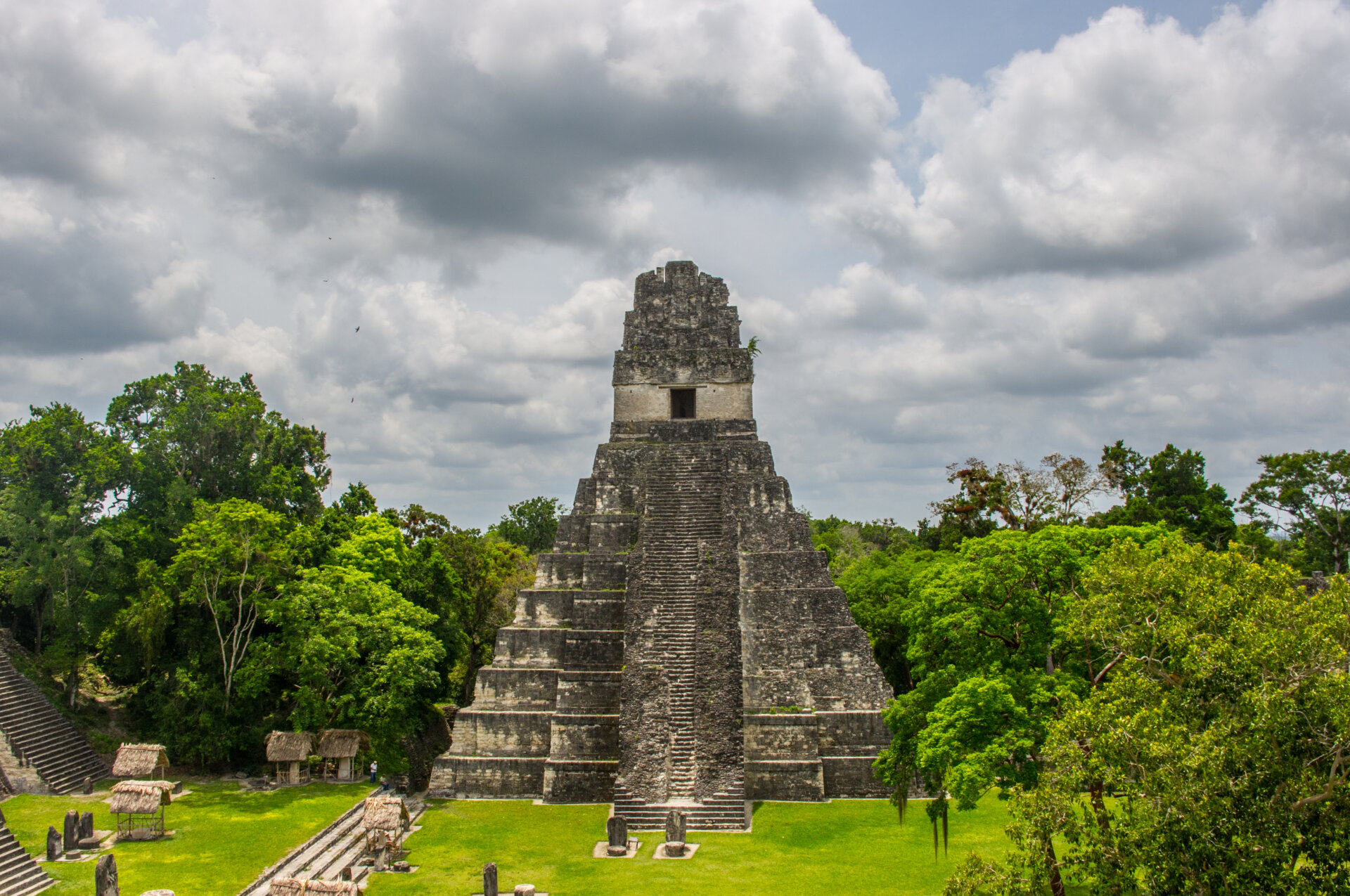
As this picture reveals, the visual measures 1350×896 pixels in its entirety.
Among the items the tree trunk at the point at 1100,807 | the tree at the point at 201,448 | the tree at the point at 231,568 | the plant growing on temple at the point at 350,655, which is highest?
the tree at the point at 201,448

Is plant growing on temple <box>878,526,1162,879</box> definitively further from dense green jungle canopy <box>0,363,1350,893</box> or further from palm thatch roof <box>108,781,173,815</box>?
palm thatch roof <box>108,781,173,815</box>

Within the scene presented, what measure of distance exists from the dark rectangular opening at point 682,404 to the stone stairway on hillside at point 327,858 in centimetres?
1252

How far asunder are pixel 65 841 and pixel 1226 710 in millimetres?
16971

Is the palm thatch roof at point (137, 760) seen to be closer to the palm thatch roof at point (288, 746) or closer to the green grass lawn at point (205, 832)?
the green grass lawn at point (205, 832)

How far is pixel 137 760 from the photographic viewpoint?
1842 cm

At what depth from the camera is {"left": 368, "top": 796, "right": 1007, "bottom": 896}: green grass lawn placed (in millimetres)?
13273

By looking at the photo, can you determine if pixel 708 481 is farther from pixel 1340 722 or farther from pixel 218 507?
pixel 1340 722

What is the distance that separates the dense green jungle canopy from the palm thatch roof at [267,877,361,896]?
760cm

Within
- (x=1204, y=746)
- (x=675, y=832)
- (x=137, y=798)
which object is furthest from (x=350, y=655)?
(x=1204, y=746)

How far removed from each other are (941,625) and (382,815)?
30.6 ft

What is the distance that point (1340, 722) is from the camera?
6.92 meters

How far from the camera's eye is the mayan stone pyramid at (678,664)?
17.2 metres

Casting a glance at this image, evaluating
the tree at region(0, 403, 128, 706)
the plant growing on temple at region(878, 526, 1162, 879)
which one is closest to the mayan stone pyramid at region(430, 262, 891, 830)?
the plant growing on temple at region(878, 526, 1162, 879)

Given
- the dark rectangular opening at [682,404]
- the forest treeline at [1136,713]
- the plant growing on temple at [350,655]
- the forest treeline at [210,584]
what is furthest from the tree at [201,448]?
the forest treeline at [1136,713]
